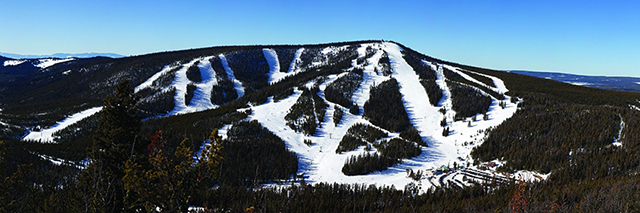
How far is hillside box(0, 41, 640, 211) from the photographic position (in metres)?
33.9

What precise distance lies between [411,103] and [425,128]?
1071 cm

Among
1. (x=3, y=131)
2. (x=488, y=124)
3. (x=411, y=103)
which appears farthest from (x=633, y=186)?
(x=3, y=131)

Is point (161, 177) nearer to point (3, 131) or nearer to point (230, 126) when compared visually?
point (230, 126)

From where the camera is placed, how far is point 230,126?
159 ft

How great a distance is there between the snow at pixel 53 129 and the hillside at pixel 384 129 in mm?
351

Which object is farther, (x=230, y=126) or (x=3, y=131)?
(x=3, y=131)

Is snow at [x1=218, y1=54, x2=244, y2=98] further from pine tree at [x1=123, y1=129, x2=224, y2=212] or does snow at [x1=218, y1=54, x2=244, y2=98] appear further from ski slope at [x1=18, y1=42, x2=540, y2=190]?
pine tree at [x1=123, y1=129, x2=224, y2=212]

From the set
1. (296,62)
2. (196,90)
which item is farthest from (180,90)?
(296,62)

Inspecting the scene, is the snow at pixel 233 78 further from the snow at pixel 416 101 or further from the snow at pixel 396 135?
the snow at pixel 416 101

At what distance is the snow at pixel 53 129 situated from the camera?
58.4 meters

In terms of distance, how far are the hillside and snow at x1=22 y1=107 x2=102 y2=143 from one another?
0.35 metres

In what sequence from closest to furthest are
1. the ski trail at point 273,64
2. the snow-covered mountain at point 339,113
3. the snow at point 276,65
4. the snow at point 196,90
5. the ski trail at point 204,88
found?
the snow-covered mountain at point 339,113, the snow at point 196,90, the ski trail at point 204,88, the ski trail at point 273,64, the snow at point 276,65

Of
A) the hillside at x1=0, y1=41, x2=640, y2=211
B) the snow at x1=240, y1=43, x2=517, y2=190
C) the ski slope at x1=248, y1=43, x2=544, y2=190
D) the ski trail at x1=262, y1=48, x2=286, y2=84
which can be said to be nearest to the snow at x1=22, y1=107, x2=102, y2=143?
the hillside at x1=0, y1=41, x2=640, y2=211

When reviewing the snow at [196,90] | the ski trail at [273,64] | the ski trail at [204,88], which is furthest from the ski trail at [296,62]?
the snow at [196,90]
